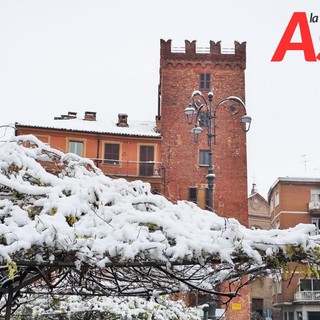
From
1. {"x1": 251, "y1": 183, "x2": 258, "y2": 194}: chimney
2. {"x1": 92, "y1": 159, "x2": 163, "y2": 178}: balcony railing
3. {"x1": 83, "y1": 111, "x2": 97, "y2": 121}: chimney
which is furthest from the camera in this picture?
{"x1": 251, "y1": 183, "x2": 258, "y2": 194}: chimney

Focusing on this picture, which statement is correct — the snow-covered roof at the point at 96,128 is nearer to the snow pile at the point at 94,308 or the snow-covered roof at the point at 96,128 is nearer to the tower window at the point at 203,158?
the tower window at the point at 203,158

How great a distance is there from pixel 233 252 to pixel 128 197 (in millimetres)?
1117

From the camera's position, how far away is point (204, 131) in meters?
38.8

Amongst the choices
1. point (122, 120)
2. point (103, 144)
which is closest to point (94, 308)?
point (103, 144)

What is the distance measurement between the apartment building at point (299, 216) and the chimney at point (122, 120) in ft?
48.6

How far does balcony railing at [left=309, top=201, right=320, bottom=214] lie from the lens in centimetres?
4547

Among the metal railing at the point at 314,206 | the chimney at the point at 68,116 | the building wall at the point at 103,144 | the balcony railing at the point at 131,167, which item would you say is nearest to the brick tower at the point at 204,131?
the balcony railing at the point at 131,167

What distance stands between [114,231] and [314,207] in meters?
43.7

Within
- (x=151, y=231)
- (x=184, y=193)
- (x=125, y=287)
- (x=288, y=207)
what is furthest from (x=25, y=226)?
(x=288, y=207)

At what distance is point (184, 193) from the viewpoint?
123 feet

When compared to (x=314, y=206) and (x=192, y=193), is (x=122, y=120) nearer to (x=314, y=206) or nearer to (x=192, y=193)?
(x=192, y=193)

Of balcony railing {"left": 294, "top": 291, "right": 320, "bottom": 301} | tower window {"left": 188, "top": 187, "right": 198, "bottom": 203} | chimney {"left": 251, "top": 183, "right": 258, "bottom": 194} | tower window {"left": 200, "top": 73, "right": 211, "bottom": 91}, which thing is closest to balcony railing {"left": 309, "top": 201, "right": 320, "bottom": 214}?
balcony railing {"left": 294, "top": 291, "right": 320, "bottom": 301}

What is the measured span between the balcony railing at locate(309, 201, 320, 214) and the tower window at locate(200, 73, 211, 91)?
14208 mm

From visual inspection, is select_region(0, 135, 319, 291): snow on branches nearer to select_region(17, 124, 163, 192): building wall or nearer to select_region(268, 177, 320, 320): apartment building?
select_region(17, 124, 163, 192): building wall
